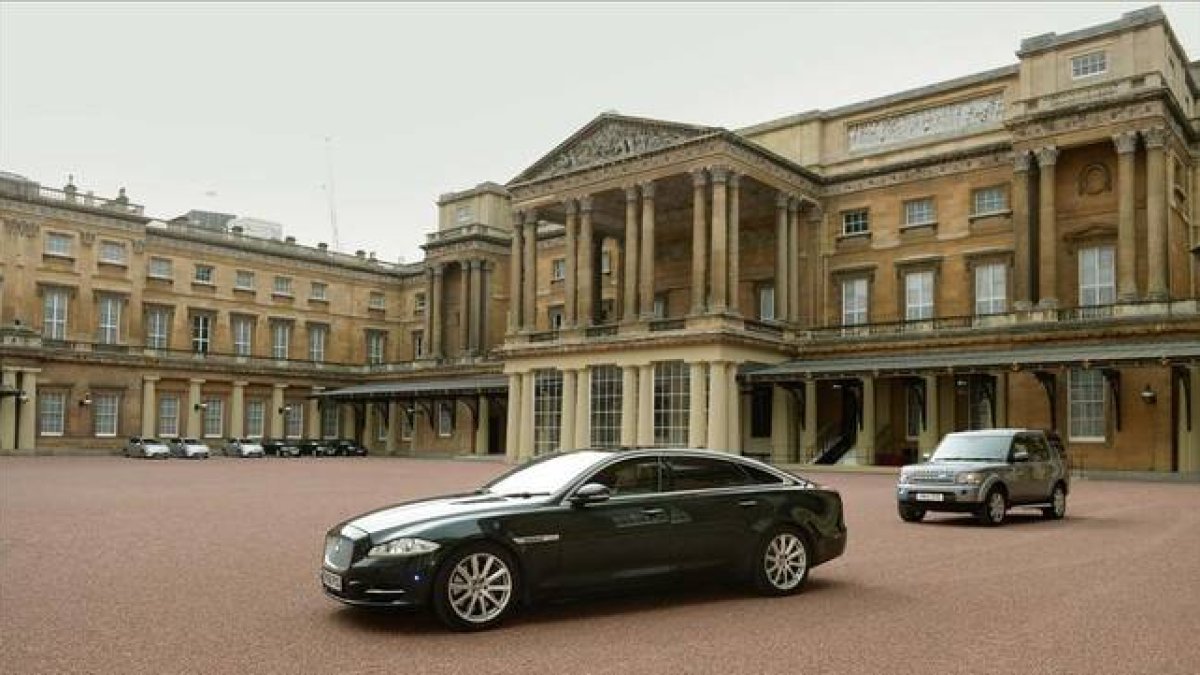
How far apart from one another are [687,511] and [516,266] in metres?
39.0

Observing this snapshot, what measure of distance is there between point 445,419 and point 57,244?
74.5 feet

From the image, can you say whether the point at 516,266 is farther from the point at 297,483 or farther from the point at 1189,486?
the point at 1189,486

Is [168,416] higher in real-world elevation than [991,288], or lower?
lower

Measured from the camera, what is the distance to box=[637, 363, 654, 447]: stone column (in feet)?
131

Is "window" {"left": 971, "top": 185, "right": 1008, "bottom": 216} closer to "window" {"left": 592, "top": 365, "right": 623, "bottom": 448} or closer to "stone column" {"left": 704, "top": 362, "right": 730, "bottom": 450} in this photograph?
"stone column" {"left": 704, "top": 362, "right": 730, "bottom": 450}

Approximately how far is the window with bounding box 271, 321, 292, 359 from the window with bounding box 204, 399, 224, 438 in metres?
5.69

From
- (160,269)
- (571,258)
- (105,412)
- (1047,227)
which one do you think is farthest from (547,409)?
(160,269)

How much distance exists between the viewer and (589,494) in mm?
8641

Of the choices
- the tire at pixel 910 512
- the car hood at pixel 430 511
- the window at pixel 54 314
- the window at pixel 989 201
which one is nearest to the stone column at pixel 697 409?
the window at pixel 989 201

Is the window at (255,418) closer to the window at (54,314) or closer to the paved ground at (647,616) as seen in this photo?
the window at (54,314)

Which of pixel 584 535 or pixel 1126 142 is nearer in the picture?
pixel 584 535

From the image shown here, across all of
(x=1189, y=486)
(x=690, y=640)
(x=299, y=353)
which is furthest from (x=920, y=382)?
(x=299, y=353)

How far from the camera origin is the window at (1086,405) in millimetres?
34094

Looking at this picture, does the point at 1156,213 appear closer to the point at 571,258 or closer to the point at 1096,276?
the point at 1096,276
